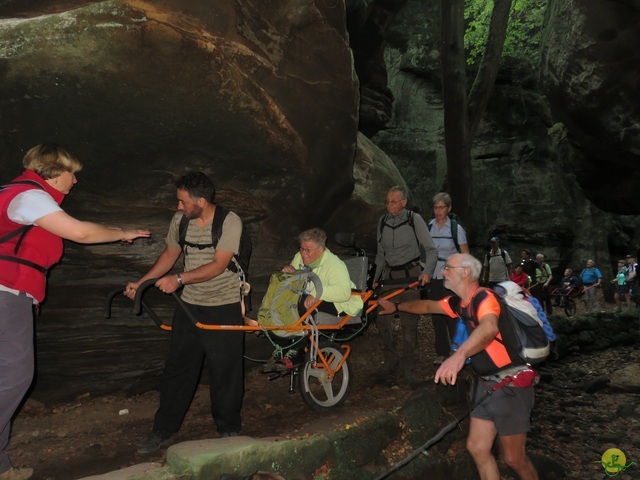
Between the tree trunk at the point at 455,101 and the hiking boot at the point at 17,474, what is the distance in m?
10.6

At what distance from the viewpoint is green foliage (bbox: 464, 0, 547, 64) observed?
19.3 metres

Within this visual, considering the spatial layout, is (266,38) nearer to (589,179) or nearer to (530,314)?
(530,314)

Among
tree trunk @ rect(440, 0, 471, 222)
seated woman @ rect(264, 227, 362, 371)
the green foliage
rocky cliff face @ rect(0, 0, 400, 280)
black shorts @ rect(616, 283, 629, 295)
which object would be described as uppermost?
the green foliage

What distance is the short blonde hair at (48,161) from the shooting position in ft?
12.6

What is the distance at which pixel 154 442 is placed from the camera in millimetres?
4695

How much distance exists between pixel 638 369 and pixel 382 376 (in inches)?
359

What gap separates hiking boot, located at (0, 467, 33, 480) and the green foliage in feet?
62.4

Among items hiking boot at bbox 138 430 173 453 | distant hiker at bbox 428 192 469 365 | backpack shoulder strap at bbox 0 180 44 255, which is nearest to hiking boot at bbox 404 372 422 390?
distant hiker at bbox 428 192 469 365

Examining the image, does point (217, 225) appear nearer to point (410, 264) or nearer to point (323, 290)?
Result: point (323, 290)

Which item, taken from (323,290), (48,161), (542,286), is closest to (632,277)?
(542,286)

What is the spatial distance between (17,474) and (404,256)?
4829mm

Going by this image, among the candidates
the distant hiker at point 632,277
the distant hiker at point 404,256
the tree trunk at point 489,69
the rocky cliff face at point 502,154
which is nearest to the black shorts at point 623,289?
the distant hiker at point 632,277

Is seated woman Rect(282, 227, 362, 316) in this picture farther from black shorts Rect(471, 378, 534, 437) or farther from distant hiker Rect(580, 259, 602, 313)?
distant hiker Rect(580, 259, 602, 313)

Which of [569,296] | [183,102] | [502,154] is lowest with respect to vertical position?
[569,296]
